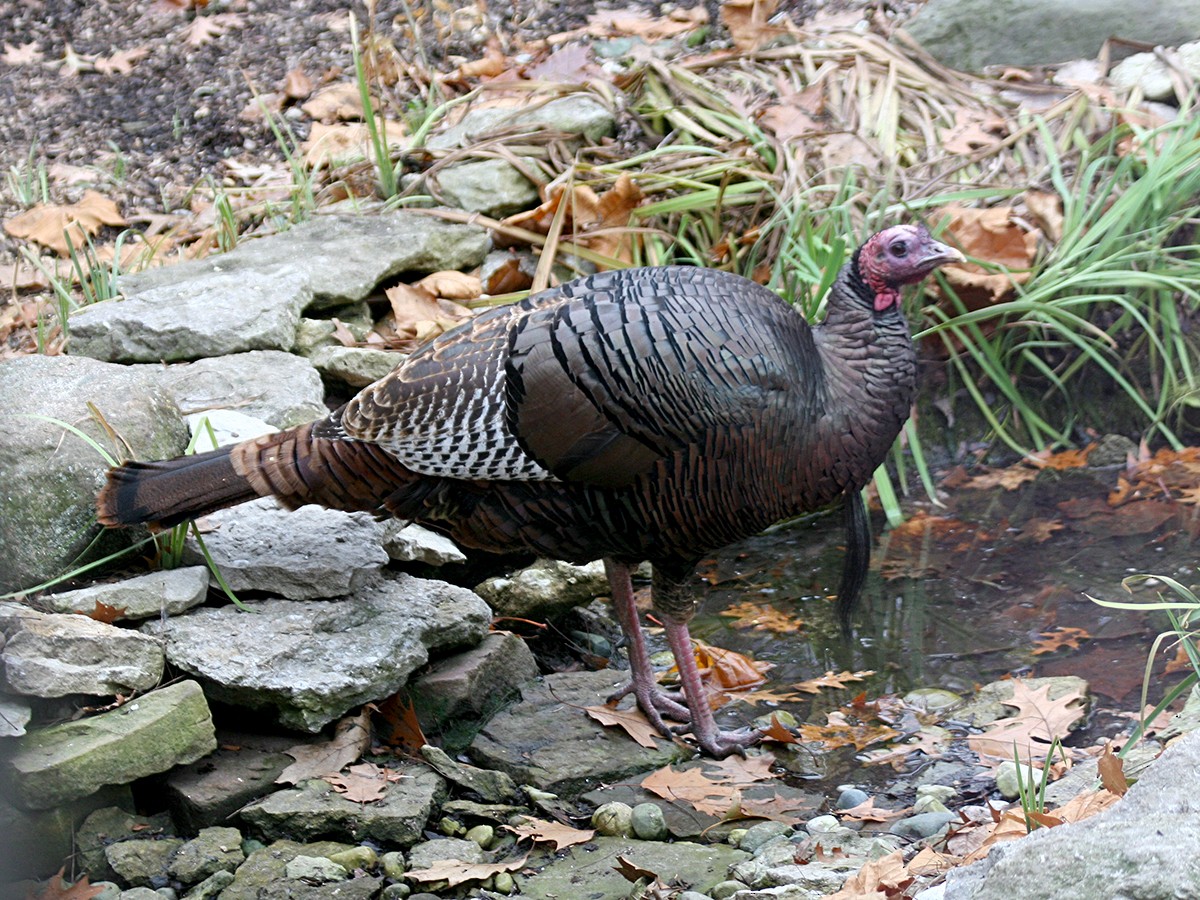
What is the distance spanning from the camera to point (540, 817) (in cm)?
314

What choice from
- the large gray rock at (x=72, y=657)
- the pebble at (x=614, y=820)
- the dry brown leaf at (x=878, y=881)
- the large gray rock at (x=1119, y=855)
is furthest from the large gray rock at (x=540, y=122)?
the large gray rock at (x=1119, y=855)

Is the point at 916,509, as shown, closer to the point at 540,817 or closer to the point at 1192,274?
the point at 1192,274

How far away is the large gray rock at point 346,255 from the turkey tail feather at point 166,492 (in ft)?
4.75

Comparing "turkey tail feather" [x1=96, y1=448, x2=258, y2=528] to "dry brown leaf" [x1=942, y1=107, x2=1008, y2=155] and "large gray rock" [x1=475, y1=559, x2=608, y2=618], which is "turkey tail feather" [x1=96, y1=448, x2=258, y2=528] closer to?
"large gray rock" [x1=475, y1=559, x2=608, y2=618]

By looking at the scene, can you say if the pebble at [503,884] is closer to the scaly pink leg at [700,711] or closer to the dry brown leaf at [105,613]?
the scaly pink leg at [700,711]

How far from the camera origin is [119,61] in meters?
6.74

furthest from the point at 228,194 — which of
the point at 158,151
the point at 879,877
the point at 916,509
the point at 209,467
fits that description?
the point at 879,877

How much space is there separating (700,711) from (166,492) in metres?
1.49

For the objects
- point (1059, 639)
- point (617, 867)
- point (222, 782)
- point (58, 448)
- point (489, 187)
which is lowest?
point (1059, 639)

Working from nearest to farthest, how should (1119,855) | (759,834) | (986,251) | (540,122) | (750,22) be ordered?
(1119,855)
(759,834)
(986,251)
(540,122)
(750,22)

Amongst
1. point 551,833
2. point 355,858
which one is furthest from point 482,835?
point 355,858

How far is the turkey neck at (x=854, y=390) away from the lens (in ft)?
10.7

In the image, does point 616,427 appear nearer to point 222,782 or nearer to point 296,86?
point 222,782

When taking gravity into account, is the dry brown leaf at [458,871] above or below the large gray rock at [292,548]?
below
